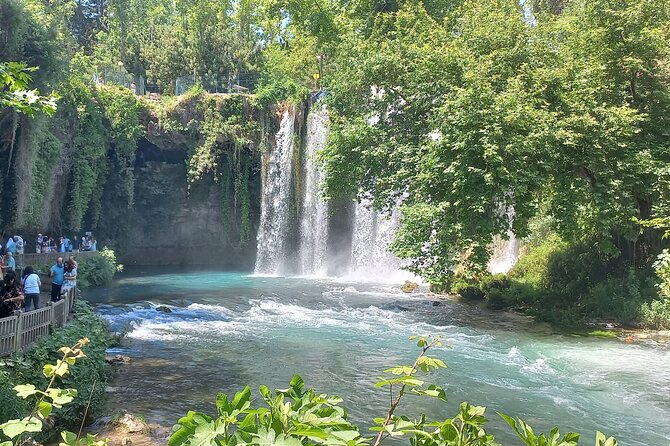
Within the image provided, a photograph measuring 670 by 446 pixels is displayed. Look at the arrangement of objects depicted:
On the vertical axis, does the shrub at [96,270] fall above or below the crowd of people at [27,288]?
below

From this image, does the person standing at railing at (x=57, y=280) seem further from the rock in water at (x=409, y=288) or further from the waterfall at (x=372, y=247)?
the waterfall at (x=372, y=247)

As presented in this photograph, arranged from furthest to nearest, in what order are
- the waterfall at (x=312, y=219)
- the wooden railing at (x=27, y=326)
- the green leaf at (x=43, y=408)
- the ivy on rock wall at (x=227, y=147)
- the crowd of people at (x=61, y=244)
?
the ivy on rock wall at (x=227, y=147)
the waterfall at (x=312, y=219)
the crowd of people at (x=61, y=244)
the wooden railing at (x=27, y=326)
the green leaf at (x=43, y=408)

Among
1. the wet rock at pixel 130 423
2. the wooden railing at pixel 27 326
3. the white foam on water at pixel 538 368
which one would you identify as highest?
the wooden railing at pixel 27 326

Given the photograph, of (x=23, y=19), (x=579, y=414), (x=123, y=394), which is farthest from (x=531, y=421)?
(x=23, y=19)

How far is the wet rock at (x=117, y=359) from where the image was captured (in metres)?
11.6

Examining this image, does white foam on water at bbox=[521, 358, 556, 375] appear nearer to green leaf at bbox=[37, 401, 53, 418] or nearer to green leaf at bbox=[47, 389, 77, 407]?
green leaf at bbox=[47, 389, 77, 407]

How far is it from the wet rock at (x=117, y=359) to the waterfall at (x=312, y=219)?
70.2ft

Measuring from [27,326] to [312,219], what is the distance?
81.5 feet

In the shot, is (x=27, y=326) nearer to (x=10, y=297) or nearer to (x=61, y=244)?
(x=10, y=297)

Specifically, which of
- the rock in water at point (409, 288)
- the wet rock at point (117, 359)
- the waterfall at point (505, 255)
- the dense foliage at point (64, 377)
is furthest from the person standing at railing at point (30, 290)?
the waterfall at point (505, 255)

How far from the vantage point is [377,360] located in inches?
482

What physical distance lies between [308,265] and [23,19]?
19.5 meters

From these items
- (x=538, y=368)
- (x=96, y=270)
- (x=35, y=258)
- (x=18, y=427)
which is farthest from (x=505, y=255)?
(x=18, y=427)

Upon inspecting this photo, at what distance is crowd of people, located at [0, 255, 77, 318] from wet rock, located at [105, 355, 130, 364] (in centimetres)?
189
